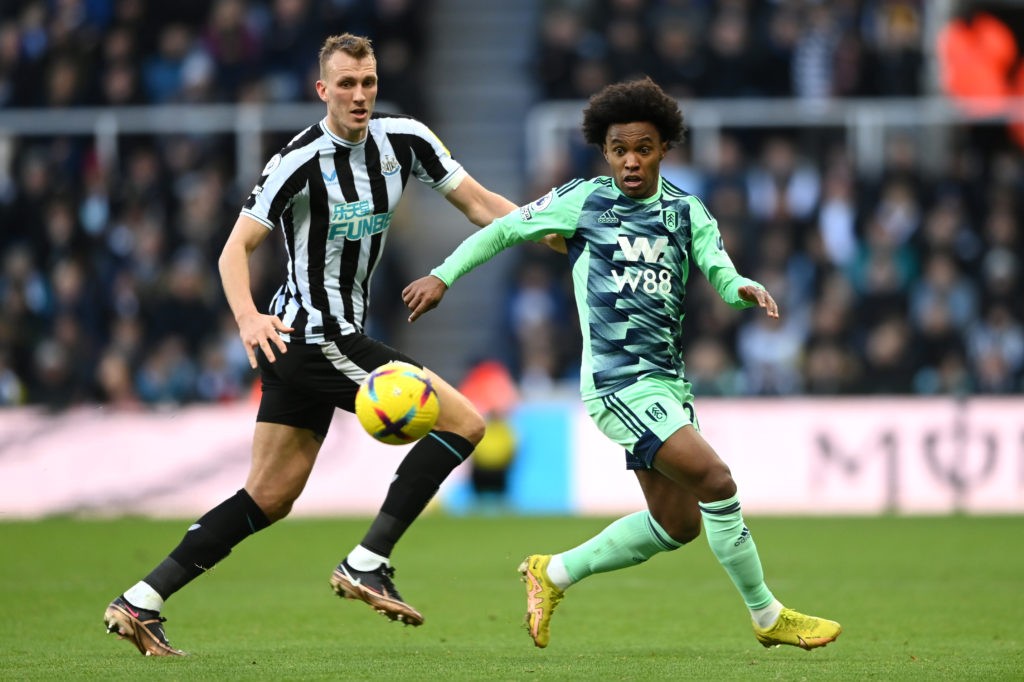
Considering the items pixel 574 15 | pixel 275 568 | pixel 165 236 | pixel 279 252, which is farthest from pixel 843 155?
pixel 275 568

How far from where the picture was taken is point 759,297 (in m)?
6.39

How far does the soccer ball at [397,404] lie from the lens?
6.59m

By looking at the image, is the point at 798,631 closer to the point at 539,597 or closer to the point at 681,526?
the point at 681,526

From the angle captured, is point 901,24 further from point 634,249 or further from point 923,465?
point 634,249

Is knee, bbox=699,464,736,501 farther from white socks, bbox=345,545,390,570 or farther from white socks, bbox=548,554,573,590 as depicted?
white socks, bbox=345,545,390,570

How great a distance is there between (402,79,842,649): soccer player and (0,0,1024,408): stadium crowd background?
28.5 ft

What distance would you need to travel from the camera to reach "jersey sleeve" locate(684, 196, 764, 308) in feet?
21.8

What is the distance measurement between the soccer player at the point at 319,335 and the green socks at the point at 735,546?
1.02 meters

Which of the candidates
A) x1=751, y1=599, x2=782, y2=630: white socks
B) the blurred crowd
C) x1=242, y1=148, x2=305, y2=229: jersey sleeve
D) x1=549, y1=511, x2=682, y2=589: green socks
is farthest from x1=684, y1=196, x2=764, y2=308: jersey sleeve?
the blurred crowd

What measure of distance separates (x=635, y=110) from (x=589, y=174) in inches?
381

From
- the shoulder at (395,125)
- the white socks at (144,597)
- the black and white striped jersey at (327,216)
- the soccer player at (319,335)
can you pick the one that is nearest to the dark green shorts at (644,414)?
the soccer player at (319,335)

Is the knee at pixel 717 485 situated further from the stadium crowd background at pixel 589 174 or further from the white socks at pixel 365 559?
the stadium crowd background at pixel 589 174

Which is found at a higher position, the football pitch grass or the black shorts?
the black shorts

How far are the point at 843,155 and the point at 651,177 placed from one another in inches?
411
